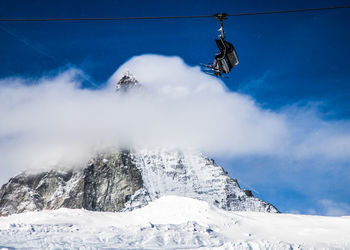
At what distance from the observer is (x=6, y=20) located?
48.8 ft

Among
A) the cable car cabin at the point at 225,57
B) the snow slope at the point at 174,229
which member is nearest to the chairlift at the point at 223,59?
the cable car cabin at the point at 225,57

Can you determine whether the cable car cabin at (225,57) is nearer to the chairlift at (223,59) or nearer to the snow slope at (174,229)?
the chairlift at (223,59)

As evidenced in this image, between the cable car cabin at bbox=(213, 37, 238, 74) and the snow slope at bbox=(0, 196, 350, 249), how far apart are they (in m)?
18.7

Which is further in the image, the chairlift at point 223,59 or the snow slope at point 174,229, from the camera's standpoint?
the snow slope at point 174,229

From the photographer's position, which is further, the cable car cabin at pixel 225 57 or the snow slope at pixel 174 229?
the snow slope at pixel 174 229

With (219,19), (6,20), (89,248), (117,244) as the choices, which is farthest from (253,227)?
(6,20)

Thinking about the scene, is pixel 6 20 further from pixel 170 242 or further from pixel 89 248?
pixel 170 242

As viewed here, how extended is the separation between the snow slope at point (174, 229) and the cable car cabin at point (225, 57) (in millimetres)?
18747

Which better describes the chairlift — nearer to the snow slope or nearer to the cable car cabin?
the cable car cabin

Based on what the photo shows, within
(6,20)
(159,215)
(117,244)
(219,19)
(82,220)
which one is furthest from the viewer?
(159,215)

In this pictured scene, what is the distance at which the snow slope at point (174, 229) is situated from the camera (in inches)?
1396

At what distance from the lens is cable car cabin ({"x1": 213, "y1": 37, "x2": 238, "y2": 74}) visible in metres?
18.0

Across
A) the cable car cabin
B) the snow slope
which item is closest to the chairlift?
the cable car cabin

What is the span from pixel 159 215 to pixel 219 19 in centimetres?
4112
